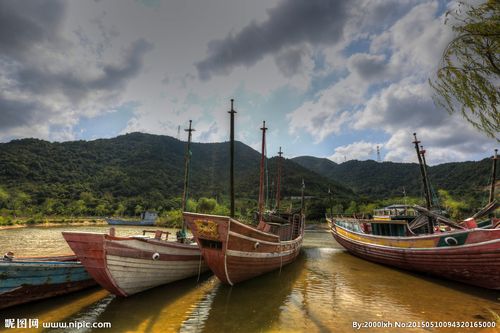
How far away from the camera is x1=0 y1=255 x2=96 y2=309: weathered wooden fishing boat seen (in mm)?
7746

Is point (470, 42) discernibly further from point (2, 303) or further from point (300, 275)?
point (2, 303)

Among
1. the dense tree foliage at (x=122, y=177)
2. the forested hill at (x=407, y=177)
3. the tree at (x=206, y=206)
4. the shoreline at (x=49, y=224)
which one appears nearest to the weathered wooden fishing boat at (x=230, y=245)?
the dense tree foliage at (x=122, y=177)

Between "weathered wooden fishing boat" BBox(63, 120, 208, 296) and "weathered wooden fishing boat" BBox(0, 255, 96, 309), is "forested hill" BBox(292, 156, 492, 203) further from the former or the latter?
"weathered wooden fishing boat" BBox(0, 255, 96, 309)

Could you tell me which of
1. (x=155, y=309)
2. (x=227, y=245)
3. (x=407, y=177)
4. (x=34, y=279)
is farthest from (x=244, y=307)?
(x=407, y=177)

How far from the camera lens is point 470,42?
608 centimetres

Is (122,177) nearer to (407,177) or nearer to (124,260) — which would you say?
(124,260)

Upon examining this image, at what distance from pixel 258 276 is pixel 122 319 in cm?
775

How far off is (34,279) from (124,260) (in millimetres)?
2903

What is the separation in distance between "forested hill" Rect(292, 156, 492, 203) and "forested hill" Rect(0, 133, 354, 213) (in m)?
26.4

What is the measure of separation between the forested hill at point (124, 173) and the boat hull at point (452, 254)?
89.3 metres

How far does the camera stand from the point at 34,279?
8.40 m

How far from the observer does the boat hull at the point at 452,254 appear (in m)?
10.1

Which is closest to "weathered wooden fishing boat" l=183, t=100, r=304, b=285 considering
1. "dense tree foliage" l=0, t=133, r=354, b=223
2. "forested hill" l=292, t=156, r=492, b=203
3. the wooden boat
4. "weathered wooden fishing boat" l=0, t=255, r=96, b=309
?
"weathered wooden fishing boat" l=0, t=255, r=96, b=309

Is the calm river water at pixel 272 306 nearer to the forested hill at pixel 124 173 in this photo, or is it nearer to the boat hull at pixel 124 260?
the boat hull at pixel 124 260
